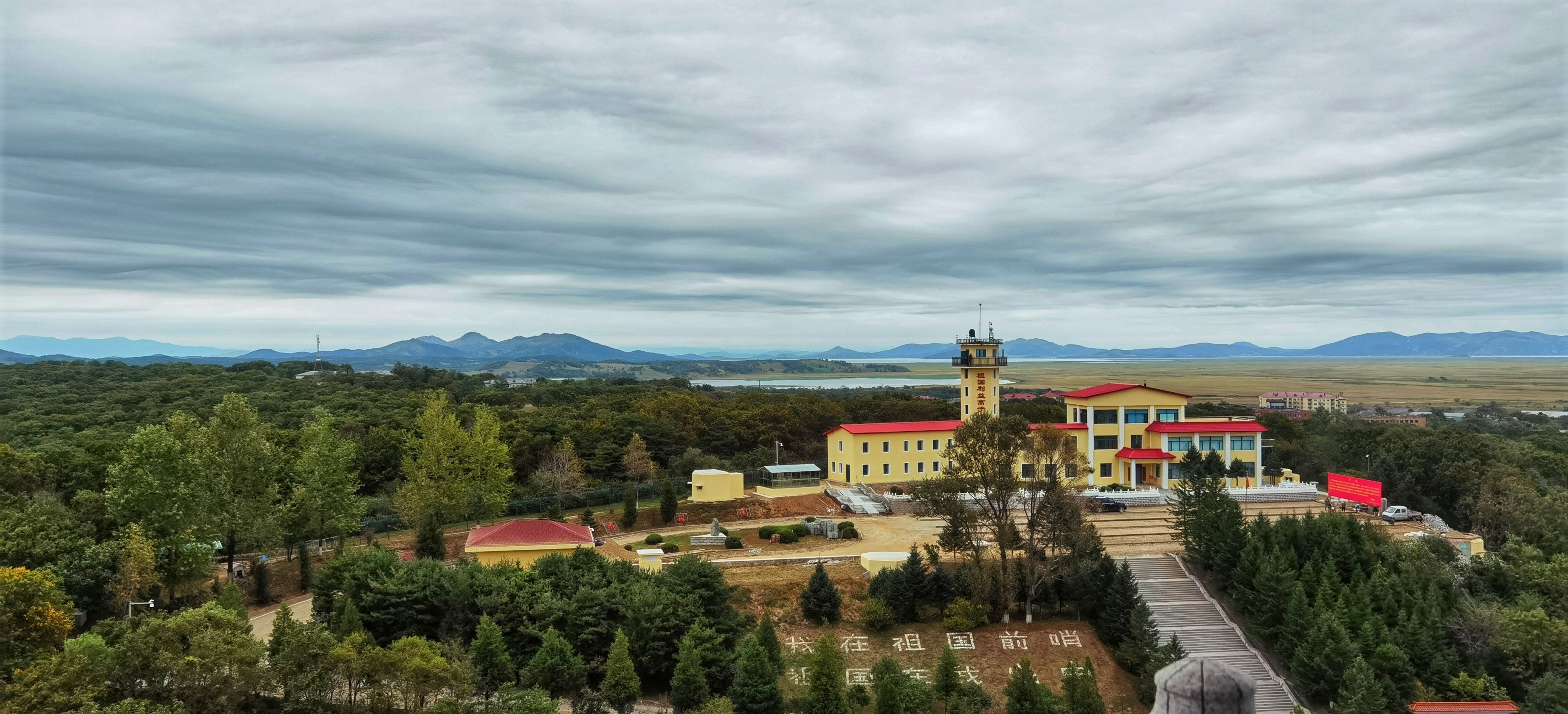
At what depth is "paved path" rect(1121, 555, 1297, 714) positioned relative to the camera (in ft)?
89.9

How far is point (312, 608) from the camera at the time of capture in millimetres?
27438

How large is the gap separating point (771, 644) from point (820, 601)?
5.58 m

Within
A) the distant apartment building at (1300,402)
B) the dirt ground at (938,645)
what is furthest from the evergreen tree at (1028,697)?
the distant apartment building at (1300,402)

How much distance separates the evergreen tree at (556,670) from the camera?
2395 centimetres

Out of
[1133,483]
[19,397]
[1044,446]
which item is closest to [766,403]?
[1133,483]

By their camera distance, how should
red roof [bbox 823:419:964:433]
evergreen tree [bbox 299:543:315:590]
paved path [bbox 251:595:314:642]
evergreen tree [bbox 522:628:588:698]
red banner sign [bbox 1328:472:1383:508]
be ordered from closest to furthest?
evergreen tree [bbox 522:628:588:698] → paved path [bbox 251:595:314:642] → evergreen tree [bbox 299:543:315:590] → red banner sign [bbox 1328:472:1383:508] → red roof [bbox 823:419:964:433]

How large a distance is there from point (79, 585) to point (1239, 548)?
119 feet

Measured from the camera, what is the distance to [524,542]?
106ft

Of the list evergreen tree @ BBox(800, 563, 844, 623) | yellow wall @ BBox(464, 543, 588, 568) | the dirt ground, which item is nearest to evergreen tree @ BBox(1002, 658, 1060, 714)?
the dirt ground

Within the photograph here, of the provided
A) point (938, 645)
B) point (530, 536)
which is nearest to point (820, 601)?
point (938, 645)

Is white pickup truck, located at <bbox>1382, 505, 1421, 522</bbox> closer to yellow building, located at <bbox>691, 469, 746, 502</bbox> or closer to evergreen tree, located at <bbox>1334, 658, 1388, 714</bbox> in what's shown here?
evergreen tree, located at <bbox>1334, 658, 1388, 714</bbox>

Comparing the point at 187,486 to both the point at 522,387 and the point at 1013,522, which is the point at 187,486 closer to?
the point at 1013,522

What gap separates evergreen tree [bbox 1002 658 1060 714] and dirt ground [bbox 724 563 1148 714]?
261cm

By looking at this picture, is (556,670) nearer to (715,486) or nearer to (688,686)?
(688,686)
